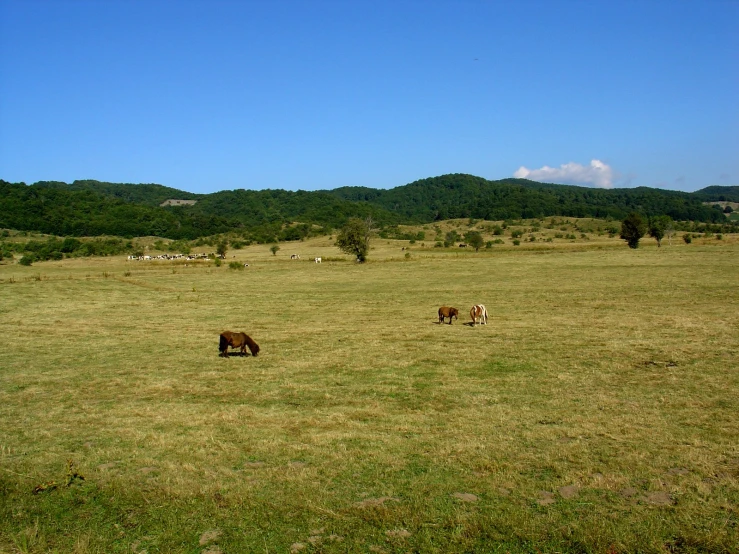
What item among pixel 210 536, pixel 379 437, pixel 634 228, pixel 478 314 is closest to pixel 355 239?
pixel 634 228

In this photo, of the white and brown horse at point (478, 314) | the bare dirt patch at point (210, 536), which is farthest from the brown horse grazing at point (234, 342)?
the bare dirt patch at point (210, 536)

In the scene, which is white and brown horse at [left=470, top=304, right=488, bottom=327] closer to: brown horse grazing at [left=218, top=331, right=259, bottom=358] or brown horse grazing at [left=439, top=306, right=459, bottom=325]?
brown horse grazing at [left=439, top=306, right=459, bottom=325]

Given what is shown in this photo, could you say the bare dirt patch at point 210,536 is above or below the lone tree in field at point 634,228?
below

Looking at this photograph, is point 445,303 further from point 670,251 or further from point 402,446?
point 670,251

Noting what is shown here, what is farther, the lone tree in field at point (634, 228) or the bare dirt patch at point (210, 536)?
the lone tree in field at point (634, 228)

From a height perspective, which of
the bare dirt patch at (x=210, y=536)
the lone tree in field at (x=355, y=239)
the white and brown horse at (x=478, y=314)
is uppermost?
the lone tree in field at (x=355, y=239)

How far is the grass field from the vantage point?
22.2 feet

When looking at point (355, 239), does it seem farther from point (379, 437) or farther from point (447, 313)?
point (379, 437)

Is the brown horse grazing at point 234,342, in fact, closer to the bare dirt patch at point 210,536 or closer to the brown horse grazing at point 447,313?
the brown horse grazing at point 447,313

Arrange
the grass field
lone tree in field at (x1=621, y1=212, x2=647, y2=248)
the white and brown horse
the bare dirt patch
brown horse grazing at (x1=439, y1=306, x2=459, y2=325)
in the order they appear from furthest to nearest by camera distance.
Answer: lone tree in field at (x1=621, y1=212, x2=647, y2=248) < brown horse grazing at (x1=439, y1=306, x2=459, y2=325) < the white and brown horse < the grass field < the bare dirt patch

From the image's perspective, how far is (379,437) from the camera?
32.9ft

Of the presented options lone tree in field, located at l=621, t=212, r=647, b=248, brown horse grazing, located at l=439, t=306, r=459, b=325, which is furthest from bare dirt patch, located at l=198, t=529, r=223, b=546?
lone tree in field, located at l=621, t=212, r=647, b=248

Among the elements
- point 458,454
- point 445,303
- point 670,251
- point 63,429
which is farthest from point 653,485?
point 670,251

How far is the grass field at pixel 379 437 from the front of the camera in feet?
22.2
